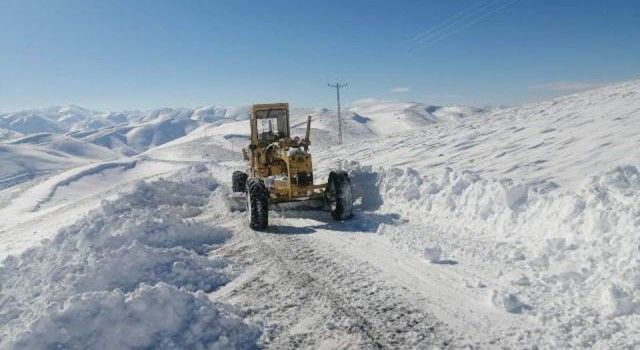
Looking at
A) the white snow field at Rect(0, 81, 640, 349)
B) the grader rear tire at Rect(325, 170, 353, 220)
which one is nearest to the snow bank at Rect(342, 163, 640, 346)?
the white snow field at Rect(0, 81, 640, 349)

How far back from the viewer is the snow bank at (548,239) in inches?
212

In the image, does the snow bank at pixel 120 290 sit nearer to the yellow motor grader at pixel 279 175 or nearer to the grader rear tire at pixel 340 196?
the yellow motor grader at pixel 279 175

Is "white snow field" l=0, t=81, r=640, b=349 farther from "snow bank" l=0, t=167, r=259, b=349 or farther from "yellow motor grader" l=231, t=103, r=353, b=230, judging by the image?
"yellow motor grader" l=231, t=103, r=353, b=230

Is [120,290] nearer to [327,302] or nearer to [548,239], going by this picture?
[327,302]

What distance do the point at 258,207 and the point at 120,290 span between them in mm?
5562

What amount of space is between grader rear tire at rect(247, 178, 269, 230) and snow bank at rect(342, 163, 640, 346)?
2.92 metres

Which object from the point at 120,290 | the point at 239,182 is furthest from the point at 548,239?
the point at 239,182

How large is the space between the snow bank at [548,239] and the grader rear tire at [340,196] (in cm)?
108

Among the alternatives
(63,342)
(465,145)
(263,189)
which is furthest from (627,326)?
(465,145)

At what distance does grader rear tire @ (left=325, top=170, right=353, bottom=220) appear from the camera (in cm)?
1170

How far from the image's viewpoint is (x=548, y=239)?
7309mm

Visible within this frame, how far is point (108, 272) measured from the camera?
305 inches

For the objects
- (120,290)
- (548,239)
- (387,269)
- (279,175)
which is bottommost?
(387,269)

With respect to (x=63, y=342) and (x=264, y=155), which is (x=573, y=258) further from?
(x=264, y=155)
